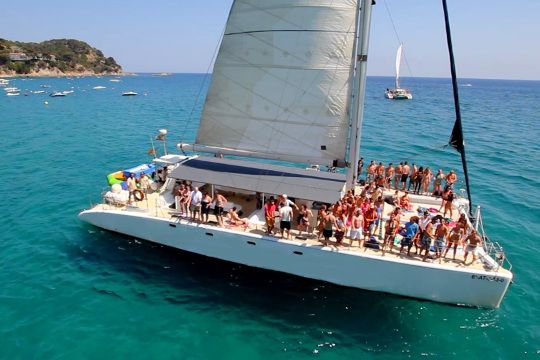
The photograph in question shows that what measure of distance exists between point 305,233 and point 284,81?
6.45 metres

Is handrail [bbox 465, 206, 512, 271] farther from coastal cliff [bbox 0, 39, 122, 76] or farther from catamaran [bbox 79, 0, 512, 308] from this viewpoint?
coastal cliff [bbox 0, 39, 122, 76]

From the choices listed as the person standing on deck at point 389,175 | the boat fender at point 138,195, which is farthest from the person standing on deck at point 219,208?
the person standing on deck at point 389,175

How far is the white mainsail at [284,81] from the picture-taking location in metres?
14.4

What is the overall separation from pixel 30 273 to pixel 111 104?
6875cm

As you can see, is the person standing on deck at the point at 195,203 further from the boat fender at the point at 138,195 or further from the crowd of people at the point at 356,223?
the boat fender at the point at 138,195

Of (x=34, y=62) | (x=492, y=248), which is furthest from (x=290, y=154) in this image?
(x=34, y=62)

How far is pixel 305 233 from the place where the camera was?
14406 millimetres

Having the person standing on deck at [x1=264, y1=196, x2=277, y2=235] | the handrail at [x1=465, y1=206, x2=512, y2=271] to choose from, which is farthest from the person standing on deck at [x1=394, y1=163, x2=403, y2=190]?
the person standing on deck at [x1=264, y1=196, x2=277, y2=235]

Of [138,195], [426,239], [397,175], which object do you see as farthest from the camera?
[397,175]

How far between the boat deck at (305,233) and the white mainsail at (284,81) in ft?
9.25

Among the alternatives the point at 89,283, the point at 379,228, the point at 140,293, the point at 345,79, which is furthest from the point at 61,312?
the point at 345,79

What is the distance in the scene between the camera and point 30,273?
48.6ft

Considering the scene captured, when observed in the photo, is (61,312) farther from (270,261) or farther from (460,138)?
(460,138)

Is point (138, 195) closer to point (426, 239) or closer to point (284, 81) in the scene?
point (284, 81)
